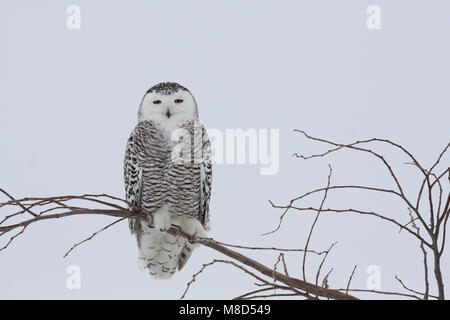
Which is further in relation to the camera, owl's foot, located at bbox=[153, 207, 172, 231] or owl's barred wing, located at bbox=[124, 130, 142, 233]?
owl's barred wing, located at bbox=[124, 130, 142, 233]

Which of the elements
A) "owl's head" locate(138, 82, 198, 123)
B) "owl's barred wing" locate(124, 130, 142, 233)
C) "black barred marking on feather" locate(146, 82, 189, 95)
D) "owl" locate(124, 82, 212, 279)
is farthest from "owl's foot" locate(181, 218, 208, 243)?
"black barred marking on feather" locate(146, 82, 189, 95)

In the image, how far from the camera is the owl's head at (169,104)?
200cm

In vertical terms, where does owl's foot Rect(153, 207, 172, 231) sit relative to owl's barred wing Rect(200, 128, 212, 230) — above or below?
below

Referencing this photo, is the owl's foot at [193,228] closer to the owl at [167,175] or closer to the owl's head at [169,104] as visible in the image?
the owl at [167,175]

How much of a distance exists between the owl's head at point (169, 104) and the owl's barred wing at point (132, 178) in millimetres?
164

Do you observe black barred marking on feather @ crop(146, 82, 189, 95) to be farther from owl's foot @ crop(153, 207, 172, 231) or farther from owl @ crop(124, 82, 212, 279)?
owl's foot @ crop(153, 207, 172, 231)

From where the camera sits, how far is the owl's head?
200cm

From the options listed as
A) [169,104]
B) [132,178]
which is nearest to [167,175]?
[132,178]

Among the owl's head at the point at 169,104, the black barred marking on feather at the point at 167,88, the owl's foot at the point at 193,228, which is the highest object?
the black barred marking on feather at the point at 167,88

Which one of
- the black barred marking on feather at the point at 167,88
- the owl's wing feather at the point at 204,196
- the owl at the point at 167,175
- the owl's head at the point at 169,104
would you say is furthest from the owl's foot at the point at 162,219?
the black barred marking on feather at the point at 167,88

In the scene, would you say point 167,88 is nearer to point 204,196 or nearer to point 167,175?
point 167,175

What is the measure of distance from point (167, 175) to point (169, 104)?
295 mm
